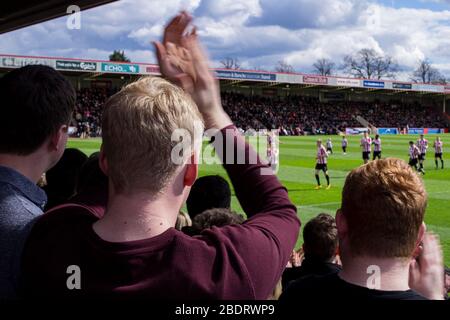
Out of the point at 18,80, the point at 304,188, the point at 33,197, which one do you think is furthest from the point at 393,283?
the point at 304,188

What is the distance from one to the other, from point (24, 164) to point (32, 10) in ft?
14.5

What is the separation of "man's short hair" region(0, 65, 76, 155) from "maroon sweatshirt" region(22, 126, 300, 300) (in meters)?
0.45

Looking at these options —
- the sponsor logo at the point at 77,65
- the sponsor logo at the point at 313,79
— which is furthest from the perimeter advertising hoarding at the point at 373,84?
the sponsor logo at the point at 77,65

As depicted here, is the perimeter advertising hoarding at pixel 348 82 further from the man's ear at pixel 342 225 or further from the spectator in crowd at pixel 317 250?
the man's ear at pixel 342 225

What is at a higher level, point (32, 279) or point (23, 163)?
point (23, 163)

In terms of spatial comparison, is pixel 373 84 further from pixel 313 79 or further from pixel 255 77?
pixel 255 77

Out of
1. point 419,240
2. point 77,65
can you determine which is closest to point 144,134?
point 419,240

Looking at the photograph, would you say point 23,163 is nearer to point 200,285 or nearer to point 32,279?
point 32,279

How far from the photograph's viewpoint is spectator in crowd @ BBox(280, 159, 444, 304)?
150 cm

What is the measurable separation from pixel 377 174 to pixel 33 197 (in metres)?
1.13

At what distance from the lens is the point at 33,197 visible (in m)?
1.71

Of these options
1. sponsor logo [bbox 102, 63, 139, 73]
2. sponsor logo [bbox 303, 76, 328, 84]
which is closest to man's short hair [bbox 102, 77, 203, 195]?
sponsor logo [bbox 102, 63, 139, 73]

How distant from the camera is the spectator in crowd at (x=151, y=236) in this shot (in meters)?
1.21
